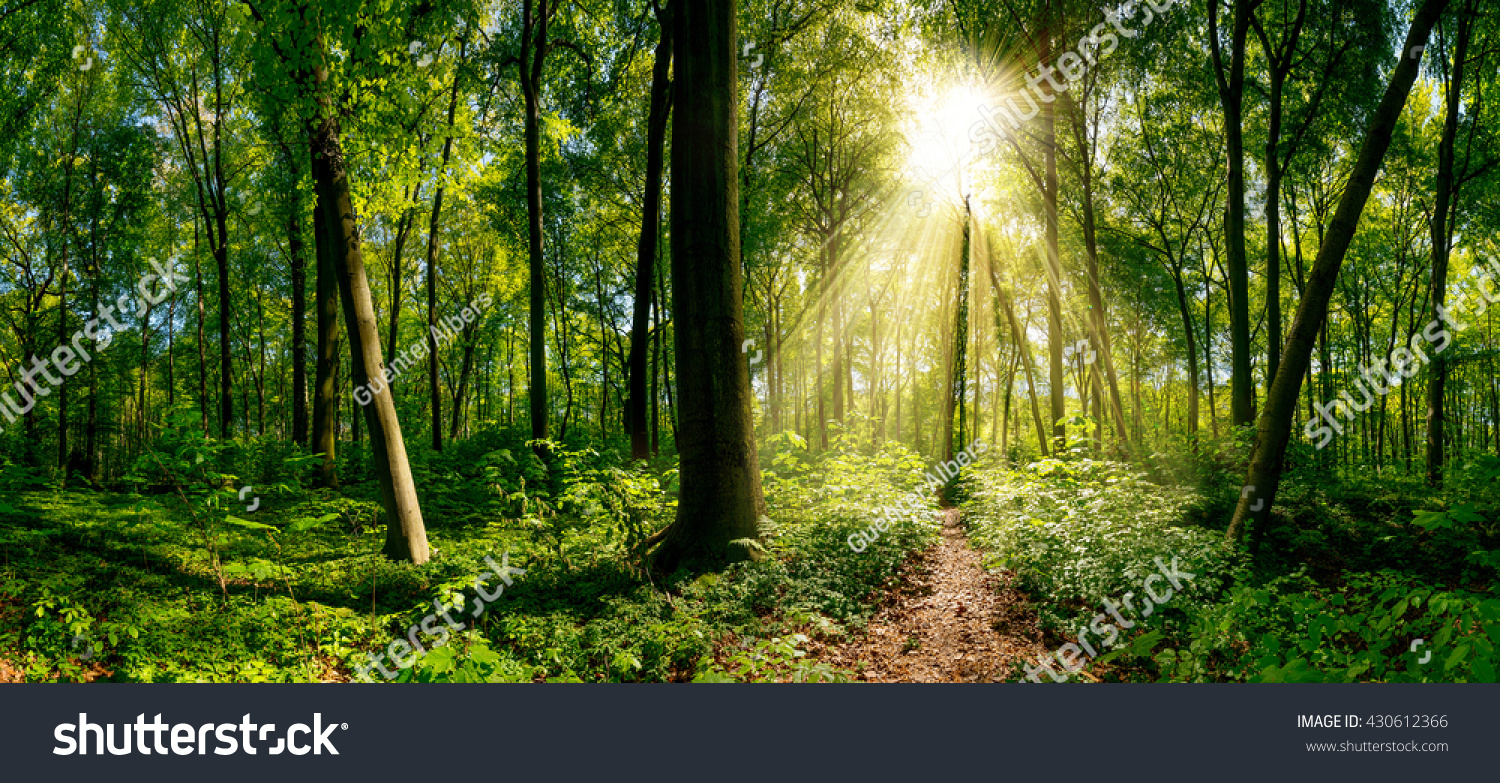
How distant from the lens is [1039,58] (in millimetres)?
14586

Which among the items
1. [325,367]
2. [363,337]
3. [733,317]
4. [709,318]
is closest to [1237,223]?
[733,317]

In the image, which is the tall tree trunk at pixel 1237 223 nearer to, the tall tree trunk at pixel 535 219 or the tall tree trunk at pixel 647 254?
the tall tree trunk at pixel 647 254

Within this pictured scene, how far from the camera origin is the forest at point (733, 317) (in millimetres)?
4707

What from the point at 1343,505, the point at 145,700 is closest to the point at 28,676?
the point at 145,700

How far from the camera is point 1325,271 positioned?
19.1 feet

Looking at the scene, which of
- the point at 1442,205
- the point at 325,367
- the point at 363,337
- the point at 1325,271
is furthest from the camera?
the point at 1442,205

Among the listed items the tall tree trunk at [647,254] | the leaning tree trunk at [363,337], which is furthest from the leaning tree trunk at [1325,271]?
the tall tree trunk at [647,254]

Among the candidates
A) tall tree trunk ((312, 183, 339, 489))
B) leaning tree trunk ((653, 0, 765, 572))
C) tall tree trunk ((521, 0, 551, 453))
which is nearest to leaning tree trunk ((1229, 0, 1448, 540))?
leaning tree trunk ((653, 0, 765, 572))

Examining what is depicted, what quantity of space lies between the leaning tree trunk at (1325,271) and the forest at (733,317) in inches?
1.9

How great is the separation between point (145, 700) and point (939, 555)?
8.07 metres

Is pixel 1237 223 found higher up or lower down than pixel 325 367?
higher up

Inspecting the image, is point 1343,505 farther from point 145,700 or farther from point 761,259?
point 761,259

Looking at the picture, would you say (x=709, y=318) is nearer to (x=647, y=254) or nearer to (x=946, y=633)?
(x=946, y=633)

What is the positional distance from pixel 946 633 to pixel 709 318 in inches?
154
